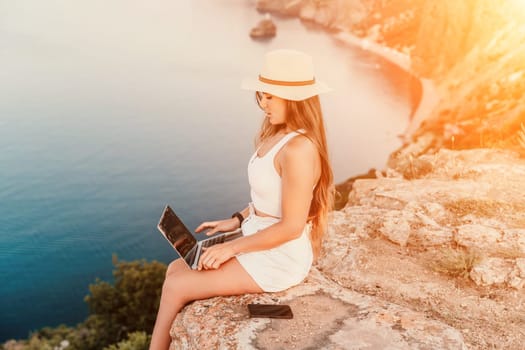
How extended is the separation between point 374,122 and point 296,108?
75.8 meters

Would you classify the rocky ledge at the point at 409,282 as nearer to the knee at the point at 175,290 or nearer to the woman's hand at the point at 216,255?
the knee at the point at 175,290

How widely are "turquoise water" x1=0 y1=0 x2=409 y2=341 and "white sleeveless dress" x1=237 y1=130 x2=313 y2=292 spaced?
128 ft

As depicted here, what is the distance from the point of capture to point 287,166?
10.8ft

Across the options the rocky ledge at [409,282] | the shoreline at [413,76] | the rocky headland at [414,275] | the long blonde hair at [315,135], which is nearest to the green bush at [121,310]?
the rocky headland at [414,275]

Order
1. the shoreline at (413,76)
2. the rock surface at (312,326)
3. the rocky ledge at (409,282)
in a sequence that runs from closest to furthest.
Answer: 1. the rock surface at (312,326)
2. the rocky ledge at (409,282)
3. the shoreline at (413,76)

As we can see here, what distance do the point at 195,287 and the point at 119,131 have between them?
2801 inches

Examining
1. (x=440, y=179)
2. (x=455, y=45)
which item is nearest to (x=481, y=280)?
(x=440, y=179)

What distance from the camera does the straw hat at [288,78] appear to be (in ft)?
11.0

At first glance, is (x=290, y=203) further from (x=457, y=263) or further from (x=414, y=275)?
(x=457, y=263)

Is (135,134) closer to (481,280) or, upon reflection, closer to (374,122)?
(374,122)

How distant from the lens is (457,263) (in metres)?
4.50

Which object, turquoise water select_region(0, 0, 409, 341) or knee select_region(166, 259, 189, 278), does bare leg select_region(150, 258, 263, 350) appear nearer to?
knee select_region(166, 259, 189, 278)

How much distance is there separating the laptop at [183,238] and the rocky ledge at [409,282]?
0.37m

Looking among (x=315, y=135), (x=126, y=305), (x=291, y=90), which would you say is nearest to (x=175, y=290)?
(x=315, y=135)
